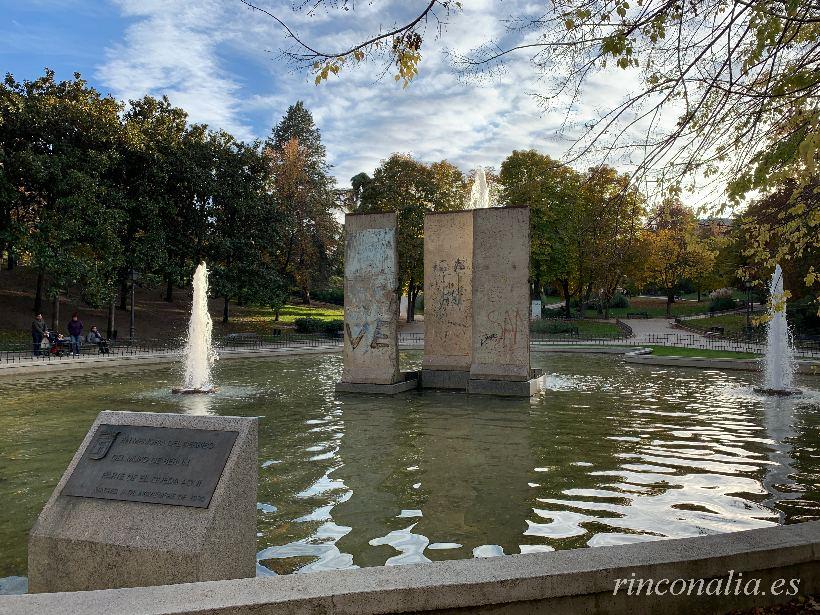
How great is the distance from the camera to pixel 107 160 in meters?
33.3

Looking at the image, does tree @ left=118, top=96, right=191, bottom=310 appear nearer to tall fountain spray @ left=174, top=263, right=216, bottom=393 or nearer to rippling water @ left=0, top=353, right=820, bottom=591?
tall fountain spray @ left=174, top=263, right=216, bottom=393

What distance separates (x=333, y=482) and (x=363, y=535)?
2026mm

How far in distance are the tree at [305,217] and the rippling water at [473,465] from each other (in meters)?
39.6

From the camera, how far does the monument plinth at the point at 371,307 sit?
16844 millimetres

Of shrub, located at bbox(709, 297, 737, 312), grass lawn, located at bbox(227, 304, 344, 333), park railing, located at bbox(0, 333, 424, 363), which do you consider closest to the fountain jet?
park railing, located at bbox(0, 333, 424, 363)

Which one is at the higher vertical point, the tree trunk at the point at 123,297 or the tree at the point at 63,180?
the tree at the point at 63,180

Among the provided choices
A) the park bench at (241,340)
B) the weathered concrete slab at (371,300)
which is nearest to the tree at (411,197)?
the park bench at (241,340)

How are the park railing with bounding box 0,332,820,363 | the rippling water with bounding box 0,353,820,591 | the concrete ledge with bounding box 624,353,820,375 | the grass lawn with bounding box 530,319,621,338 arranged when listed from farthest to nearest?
the grass lawn with bounding box 530,319,621,338
the park railing with bounding box 0,332,820,363
the concrete ledge with bounding box 624,353,820,375
the rippling water with bounding box 0,353,820,591

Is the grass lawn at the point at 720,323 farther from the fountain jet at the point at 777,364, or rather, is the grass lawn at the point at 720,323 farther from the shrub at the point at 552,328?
the fountain jet at the point at 777,364

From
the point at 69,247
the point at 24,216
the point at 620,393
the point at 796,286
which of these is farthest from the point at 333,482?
the point at 796,286

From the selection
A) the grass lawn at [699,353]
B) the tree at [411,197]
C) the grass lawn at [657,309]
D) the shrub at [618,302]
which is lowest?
the grass lawn at [699,353]

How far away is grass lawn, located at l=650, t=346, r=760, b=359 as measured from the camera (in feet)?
85.6

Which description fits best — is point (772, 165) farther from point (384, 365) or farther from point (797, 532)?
point (384, 365)

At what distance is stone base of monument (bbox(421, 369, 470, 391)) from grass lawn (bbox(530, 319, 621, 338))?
23835mm
